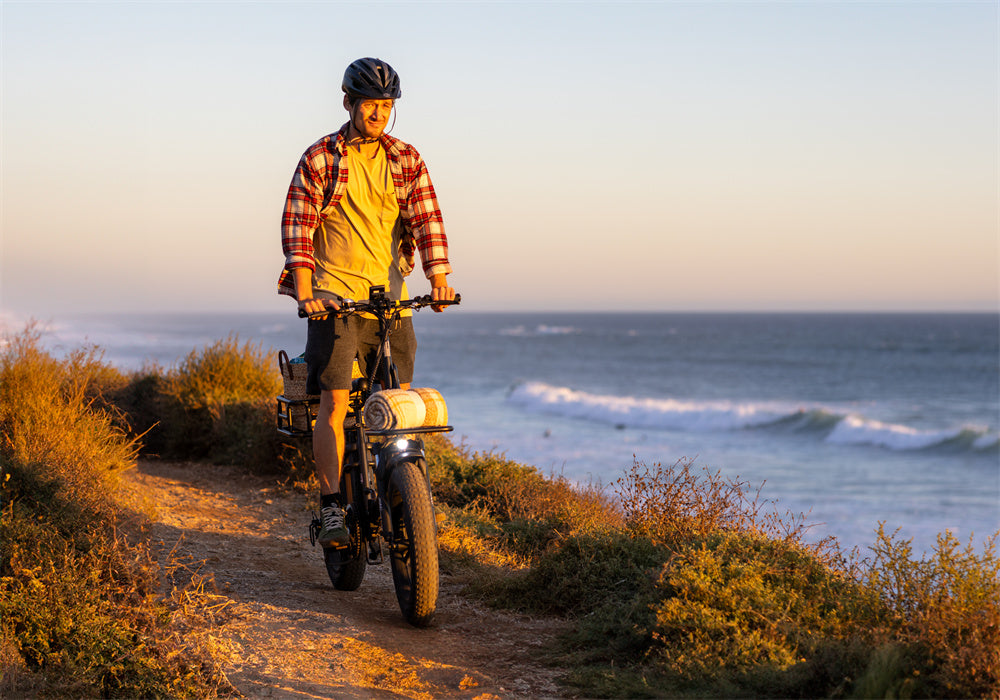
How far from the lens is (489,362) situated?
5619 cm

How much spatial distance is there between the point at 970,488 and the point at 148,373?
1731 cm

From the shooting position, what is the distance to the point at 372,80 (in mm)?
3943

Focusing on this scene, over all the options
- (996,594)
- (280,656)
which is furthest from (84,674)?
(996,594)

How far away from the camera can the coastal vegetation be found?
9.74 feet

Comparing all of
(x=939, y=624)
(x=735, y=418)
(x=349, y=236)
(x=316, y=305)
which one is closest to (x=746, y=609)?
(x=939, y=624)

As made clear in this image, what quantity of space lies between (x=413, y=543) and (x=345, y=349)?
3.40 ft

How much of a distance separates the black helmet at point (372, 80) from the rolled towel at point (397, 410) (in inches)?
57.2

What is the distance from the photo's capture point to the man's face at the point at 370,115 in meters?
4.05

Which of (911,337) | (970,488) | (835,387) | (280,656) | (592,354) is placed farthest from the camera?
(911,337)

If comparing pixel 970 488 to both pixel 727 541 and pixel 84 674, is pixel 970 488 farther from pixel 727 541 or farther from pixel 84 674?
pixel 84 674

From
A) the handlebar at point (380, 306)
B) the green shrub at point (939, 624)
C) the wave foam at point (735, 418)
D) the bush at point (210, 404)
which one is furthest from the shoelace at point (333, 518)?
the wave foam at point (735, 418)

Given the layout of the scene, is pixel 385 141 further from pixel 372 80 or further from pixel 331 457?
pixel 331 457

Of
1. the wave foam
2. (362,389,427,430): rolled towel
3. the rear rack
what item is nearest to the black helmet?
(362,389,427,430): rolled towel

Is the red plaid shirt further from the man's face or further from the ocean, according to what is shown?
the ocean
